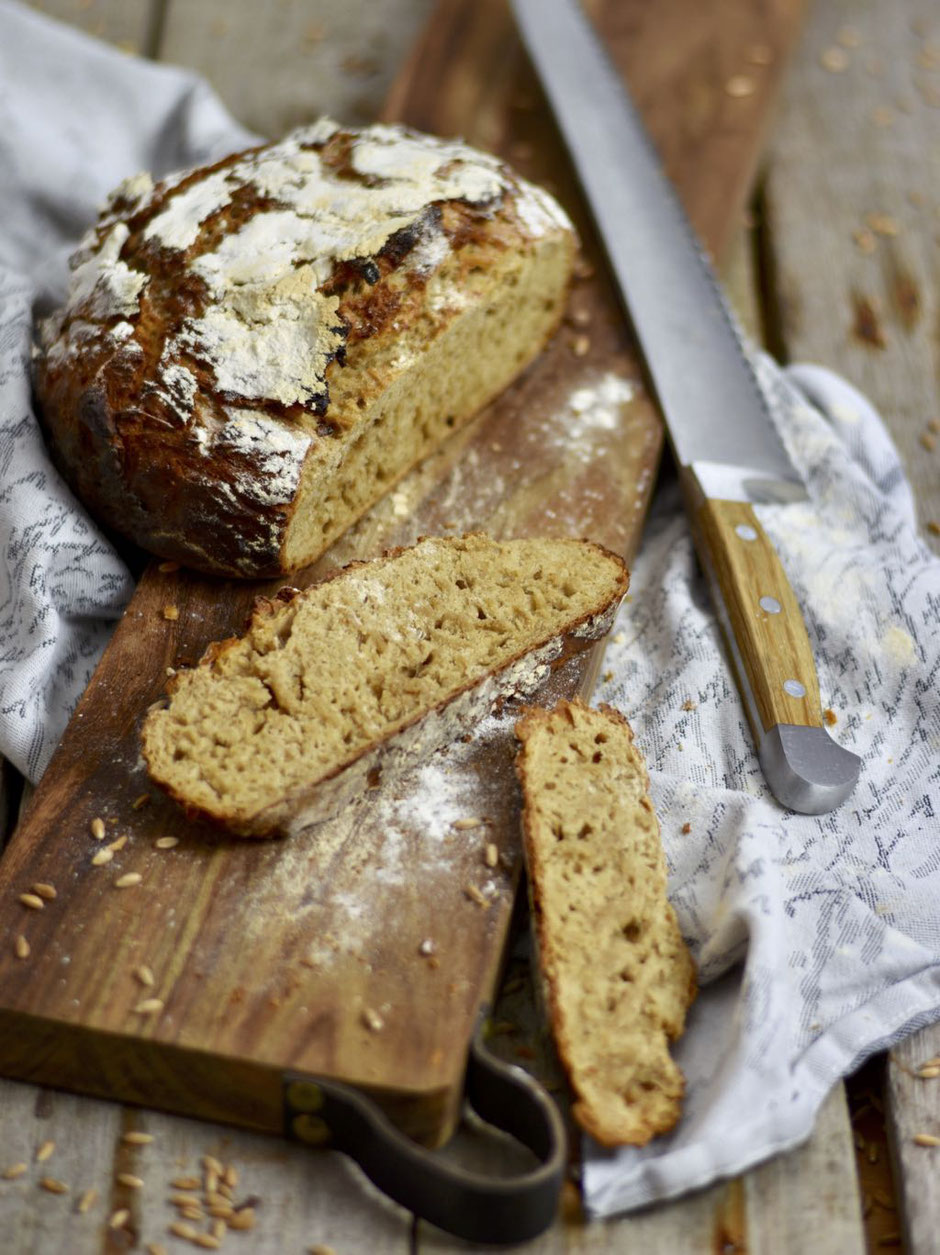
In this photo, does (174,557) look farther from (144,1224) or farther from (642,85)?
(642,85)

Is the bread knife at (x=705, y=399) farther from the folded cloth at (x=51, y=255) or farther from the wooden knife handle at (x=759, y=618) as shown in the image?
the folded cloth at (x=51, y=255)

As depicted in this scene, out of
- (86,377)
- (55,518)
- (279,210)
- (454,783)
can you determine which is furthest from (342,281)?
(454,783)

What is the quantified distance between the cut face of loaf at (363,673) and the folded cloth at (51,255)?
40 centimetres

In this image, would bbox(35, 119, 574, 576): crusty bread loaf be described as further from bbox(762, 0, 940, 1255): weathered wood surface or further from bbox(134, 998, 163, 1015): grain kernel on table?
bbox(762, 0, 940, 1255): weathered wood surface

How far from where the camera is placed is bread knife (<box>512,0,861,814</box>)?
2404 millimetres

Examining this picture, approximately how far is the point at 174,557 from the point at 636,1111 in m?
1.44

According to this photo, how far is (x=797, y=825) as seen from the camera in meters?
2.36

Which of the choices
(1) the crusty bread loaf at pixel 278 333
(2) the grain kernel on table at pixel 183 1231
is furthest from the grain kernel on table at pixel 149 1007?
(1) the crusty bread loaf at pixel 278 333

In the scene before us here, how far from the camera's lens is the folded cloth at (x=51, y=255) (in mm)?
2488

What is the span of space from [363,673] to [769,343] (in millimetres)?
2014

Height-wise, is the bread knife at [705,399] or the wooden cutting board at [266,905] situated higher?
the bread knife at [705,399]

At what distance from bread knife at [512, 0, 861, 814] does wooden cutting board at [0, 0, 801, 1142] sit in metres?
0.22

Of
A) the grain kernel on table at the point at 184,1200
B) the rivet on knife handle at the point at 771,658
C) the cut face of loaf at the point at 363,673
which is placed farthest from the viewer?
the rivet on knife handle at the point at 771,658

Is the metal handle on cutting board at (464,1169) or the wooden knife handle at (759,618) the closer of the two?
the metal handle on cutting board at (464,1169)
